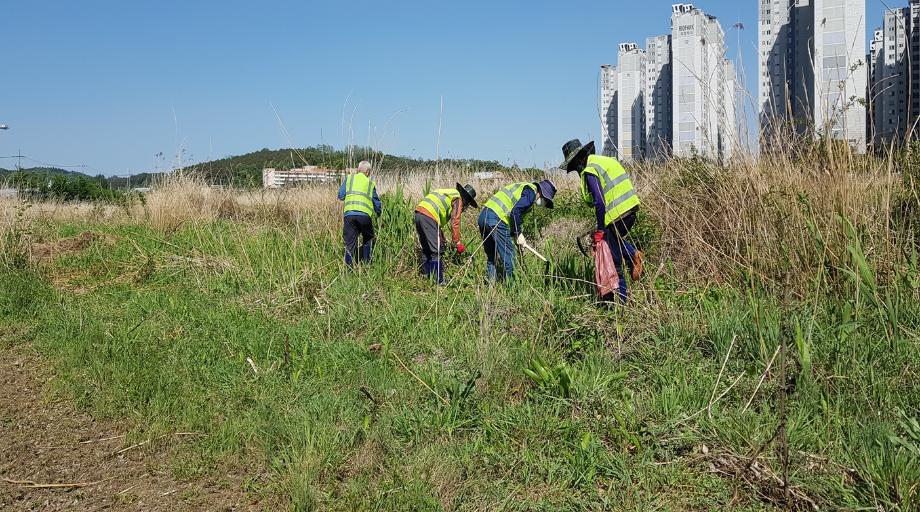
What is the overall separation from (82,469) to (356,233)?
5776mm

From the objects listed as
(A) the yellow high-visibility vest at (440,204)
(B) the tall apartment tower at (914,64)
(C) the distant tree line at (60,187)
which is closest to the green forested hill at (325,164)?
(A) the yellow high-visibility vest at (440,204)

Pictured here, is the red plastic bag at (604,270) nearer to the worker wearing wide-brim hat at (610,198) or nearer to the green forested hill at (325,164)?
the worker wearing wide-brim hat at (610,198)

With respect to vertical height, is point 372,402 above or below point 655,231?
below

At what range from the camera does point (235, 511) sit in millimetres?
3162

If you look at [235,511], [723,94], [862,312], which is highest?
[723,94]

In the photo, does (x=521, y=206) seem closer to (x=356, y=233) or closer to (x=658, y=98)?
(x=356, y=233)

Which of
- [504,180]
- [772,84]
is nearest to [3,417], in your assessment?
[772,84]

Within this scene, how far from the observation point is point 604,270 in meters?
5.88

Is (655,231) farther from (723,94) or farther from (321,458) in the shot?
(321,458)

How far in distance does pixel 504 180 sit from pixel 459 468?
11.3 m

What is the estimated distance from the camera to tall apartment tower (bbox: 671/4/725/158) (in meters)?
6.16

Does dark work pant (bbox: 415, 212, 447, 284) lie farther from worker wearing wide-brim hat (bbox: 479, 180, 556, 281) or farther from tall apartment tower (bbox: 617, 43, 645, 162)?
tall apartment tower (bbox: 617, 43, 645, 162)

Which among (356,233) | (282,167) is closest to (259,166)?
(282,167)

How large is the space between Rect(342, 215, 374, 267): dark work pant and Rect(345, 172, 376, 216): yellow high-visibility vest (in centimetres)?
11
